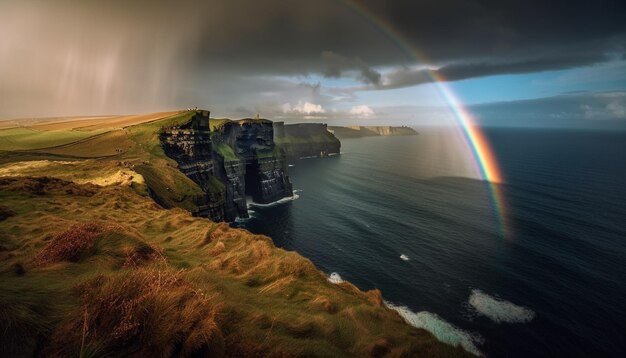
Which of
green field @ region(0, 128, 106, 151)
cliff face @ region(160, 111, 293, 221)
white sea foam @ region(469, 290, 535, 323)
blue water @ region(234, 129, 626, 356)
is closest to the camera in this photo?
blue water @ region(234, 129, 626, 356)

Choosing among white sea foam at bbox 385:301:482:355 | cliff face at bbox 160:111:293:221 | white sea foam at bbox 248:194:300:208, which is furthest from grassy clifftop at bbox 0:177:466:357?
white sea foam at bbox 248:194:300:208

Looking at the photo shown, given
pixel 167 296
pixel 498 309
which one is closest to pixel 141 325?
pixel 167 296

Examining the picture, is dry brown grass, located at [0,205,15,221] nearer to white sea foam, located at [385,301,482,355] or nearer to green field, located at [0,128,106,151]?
white sea foam, located at [385,301,482,355]

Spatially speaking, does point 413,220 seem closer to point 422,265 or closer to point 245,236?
point 422,265

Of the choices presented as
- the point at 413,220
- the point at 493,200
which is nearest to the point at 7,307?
the point at 413,220

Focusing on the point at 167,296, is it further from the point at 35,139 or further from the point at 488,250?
the point at 35,139

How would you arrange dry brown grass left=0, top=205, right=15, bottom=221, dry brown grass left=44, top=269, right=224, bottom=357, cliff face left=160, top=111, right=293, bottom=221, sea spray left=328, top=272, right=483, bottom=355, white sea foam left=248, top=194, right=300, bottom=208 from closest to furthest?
dry brown grass left=44, top=269, right=224, bottom=357 < dry brown grass left=0, top=205, right=15, bottom=221 < sea spray left=328, top=272, right=483, bottom=355 < cliff face left=160, top=111, right=293, bottom=221 < white sea foam left=248, top=194, right=300, bottom=208

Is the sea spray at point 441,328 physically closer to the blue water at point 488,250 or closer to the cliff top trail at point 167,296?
the blue water at point 488,250
